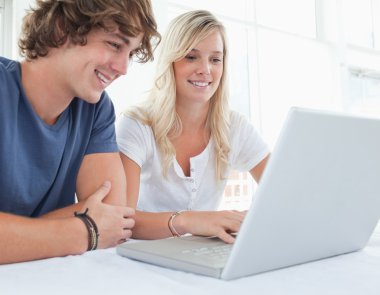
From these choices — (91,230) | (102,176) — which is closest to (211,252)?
(91,230)

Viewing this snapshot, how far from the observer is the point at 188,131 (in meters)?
1.67

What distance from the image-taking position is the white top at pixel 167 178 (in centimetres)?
149

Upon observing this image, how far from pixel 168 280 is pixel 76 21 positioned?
0.76 meters

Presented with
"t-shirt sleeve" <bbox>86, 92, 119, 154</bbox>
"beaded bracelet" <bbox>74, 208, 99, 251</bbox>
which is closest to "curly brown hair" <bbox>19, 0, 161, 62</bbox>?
"t-shirt sleeve" <bbox>86, 92, 119, 154</bbox>

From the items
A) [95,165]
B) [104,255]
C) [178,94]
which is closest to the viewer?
[104,255]

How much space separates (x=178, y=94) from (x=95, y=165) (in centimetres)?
56

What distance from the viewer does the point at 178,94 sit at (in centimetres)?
168

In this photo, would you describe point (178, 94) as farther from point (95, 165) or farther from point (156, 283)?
point (156, 283)

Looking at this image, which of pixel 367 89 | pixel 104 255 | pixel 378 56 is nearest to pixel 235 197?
pixel 367 89

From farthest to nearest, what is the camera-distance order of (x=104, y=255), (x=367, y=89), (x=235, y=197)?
1. (x=367, y=89)
2. (x=235, y=197)
3. (x=104, y=255)

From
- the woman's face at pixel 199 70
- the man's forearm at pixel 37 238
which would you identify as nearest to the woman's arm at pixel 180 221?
the man's forearm at pixel 37 238

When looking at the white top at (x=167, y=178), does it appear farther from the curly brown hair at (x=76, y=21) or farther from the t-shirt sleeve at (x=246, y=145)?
the curly brown hair at (x=76, y=21)

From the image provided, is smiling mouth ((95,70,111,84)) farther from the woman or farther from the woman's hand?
the woman's hand

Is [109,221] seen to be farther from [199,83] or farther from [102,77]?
[199,83]
